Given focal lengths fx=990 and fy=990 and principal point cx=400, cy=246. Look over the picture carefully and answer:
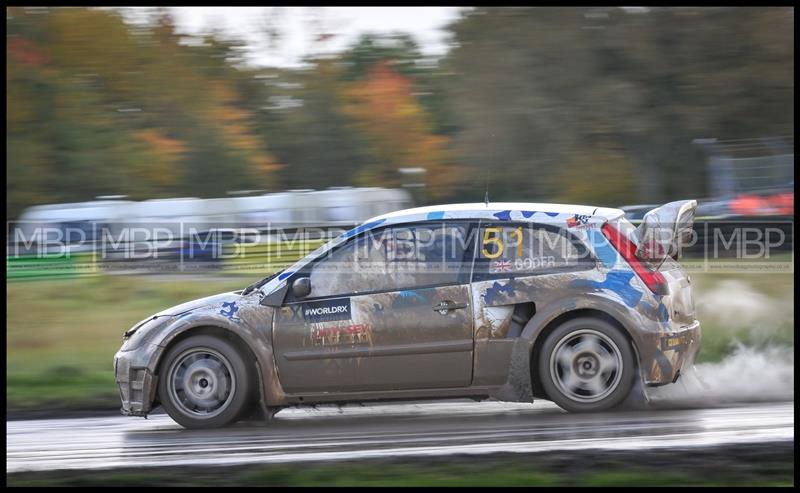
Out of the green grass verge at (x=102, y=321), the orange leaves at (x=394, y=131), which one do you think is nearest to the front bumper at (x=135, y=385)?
the green grass verge at (x=102, y=321)

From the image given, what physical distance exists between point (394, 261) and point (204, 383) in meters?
1.62

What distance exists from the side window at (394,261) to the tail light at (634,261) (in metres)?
1.02

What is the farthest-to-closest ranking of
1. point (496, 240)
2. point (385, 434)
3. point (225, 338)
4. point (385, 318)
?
point (225, 338)
point (496, 240)
point (385, 318)
point (385, 434)

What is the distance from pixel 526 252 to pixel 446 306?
0.69 metres

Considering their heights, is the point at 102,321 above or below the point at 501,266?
below

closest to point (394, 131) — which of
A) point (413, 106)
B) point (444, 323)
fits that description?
point (413, 106)

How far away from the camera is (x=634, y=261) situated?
6.94 m

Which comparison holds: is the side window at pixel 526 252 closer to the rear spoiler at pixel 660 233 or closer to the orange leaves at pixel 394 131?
the rear spoiler at pixel 660 233

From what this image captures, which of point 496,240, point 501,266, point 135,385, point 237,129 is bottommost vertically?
point 135,385

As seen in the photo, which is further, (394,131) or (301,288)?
(394,131)

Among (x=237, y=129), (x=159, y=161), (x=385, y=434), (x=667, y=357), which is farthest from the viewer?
(x=237, y=129)

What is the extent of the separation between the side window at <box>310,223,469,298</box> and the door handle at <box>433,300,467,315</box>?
0.15 metres

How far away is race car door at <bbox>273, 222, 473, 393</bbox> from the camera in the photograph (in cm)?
688

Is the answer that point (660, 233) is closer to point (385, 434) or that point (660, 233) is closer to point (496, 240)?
point (496, 240)
